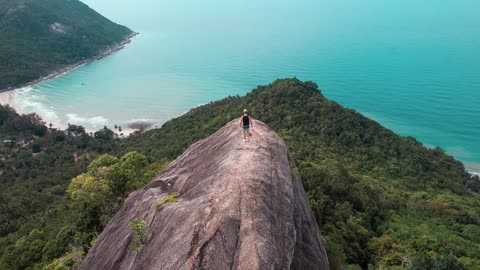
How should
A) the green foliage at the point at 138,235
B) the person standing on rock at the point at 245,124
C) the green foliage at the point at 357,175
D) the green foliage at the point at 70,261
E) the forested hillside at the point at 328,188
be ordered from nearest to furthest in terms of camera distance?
1. the green foliage at the point at 138,235
2. the person standing on rock at the point at 245,124
3. the green foliage at the point at 70,261
4. the forested hillside at the point at 328,188
5. the green foliage at the point at 357,175

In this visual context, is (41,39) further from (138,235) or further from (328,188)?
(138,235)

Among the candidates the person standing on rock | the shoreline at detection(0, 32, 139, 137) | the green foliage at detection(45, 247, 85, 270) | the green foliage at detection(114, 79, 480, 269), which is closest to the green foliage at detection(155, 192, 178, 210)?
the person standing on rock

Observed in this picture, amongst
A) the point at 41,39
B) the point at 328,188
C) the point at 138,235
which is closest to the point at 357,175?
the point at 328,188

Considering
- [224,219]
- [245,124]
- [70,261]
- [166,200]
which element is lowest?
[70,261]

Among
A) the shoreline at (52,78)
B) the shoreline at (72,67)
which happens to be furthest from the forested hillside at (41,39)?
the shoreline at (52,78)

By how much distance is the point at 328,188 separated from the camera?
3359 cm

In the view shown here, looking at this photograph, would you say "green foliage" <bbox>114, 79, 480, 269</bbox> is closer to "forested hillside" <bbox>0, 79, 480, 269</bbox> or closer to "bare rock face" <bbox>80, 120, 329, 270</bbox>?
"forested hillside" <bbox>0, 79, 480, 269</bbox>

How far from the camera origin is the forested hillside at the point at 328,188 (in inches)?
1018

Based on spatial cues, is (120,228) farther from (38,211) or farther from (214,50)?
(214,50)

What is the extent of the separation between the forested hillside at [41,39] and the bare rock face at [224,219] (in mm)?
128125

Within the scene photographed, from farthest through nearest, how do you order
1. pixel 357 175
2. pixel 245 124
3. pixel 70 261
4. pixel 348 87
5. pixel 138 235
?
pixel 348 87 < pixel 357 175 < pixel 70 261 < pixel 245 124 < pixel 138 235

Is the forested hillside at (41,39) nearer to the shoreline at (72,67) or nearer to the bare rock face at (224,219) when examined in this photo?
the shoreline at (72,67)

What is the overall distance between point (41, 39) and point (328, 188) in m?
156

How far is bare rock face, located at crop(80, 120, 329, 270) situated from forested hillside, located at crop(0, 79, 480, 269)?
3692 millimetres
